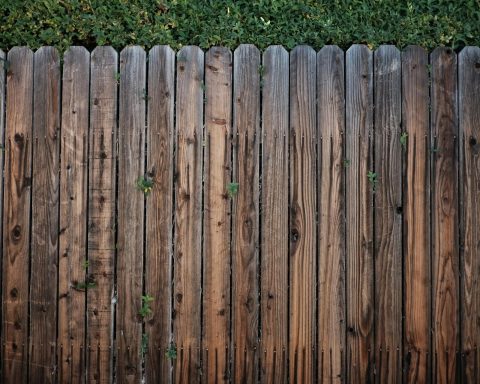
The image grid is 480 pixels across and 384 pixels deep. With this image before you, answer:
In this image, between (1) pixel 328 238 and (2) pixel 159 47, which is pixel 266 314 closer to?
(1) pixel 328 238

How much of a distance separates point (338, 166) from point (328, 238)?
44 centimetres

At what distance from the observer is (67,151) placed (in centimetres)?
304

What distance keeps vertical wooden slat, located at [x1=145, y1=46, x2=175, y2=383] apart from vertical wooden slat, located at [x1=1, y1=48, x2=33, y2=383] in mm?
746

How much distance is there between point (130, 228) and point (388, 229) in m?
1.55

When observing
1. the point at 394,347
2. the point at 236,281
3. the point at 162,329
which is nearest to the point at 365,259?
the point at 394,347

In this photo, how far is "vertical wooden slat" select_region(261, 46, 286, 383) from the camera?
296 centimetres

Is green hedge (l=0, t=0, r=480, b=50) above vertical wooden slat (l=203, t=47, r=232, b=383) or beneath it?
above

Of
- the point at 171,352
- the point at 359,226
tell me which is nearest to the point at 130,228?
the point at 171,352

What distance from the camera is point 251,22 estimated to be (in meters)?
3.06

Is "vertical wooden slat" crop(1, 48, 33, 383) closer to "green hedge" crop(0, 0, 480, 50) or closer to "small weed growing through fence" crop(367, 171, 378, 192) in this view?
"green hedge" crop(0, 0, 480, 50)

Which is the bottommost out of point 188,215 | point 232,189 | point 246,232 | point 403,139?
point 246,232

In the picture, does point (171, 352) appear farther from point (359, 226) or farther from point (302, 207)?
point (359, 226)

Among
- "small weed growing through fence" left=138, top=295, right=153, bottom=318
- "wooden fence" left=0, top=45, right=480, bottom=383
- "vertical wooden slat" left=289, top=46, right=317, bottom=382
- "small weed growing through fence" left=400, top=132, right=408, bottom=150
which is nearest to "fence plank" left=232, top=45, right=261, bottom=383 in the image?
"wooden fence" left=0, top=45, right=480, bottom=383

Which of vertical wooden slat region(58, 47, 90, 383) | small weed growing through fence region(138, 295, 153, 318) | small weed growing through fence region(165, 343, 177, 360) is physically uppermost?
vertical wooden slat region(58, 47, 90, 383)
